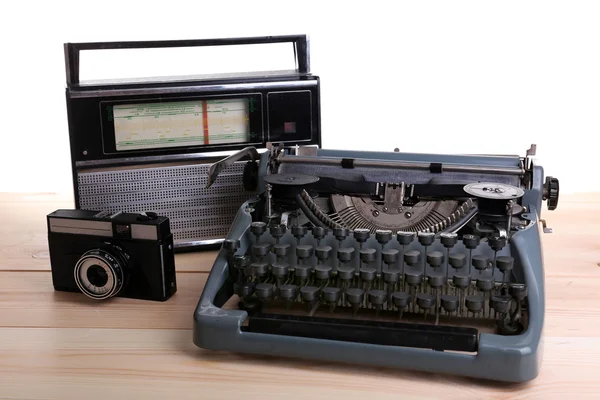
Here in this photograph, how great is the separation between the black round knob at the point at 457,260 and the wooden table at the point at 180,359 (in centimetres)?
22

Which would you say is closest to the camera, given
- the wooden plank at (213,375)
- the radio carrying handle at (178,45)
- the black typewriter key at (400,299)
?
the wooden plank at (213,375)

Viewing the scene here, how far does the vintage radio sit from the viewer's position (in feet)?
6.81

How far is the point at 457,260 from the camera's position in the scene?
1.56 metres

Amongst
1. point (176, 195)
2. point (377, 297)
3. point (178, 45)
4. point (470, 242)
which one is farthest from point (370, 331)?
point (178, 45)

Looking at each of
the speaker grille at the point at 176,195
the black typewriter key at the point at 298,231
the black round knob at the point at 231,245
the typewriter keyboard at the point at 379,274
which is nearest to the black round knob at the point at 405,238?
the typewriter keyboard at the point at 379,274

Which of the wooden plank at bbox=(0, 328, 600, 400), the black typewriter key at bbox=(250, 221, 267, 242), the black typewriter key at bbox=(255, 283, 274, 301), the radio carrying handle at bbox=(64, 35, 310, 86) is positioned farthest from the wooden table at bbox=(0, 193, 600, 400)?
the radio carrying handle at bbox=(64, 35, 310, 86)

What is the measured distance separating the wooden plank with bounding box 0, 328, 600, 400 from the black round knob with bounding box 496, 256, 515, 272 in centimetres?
19

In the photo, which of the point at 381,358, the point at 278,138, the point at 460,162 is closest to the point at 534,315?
the point at 381,358

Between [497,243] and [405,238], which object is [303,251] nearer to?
[405,238]

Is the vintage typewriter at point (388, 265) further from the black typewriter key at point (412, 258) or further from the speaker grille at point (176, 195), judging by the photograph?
the speaker grille at point (176, 195)

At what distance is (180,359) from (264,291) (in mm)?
214

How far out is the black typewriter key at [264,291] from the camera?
5.28 feet

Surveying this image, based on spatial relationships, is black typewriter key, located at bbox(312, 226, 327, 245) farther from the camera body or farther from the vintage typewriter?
the camera body

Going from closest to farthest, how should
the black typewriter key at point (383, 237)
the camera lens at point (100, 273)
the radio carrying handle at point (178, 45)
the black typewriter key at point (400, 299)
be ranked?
the black typewriter key at point (400, 299)
the black typewriter key at point (383, 237)
the camera lens at point (100, 273)
the radio carrying handle at point (178, 45)
